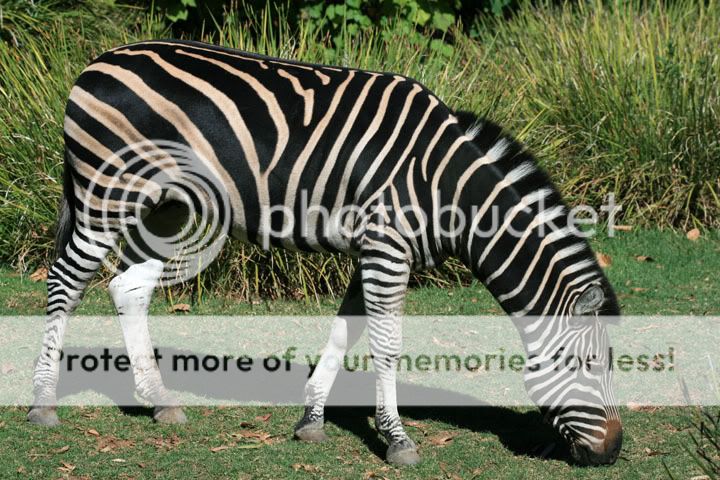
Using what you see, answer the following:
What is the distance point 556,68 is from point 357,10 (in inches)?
93.5

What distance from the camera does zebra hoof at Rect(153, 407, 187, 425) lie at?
581 cm

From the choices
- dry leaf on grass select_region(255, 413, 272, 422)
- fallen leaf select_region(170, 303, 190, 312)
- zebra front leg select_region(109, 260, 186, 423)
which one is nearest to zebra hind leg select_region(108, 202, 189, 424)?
zebra front leg select_region(109, 260, 186, 423)

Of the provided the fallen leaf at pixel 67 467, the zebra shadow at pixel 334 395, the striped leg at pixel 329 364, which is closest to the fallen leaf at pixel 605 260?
the zebra shadow at pixel 334 395

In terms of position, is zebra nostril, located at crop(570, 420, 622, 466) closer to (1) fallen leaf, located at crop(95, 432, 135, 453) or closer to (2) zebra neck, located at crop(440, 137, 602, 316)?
(2) zebra neck, located at crop(440, 137, 602, 316)

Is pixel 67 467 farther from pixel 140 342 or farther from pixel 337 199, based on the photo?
pixel 337 199

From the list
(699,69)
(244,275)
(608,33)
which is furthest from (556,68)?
(244,275)

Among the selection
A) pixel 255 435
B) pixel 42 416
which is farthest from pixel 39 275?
pixel 255 435

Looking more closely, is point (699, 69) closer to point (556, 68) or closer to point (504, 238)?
point (556, 68)

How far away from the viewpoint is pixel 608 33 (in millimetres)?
10047

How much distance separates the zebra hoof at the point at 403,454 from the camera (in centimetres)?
523

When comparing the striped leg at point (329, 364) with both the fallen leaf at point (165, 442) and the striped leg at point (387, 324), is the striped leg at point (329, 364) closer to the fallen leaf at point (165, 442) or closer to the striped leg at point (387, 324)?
the striped leg at point (387, 324)

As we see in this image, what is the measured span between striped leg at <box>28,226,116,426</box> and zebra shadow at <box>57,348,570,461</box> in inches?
18.3

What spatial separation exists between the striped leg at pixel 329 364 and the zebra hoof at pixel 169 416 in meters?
0.78

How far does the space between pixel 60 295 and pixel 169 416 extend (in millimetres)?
1020
